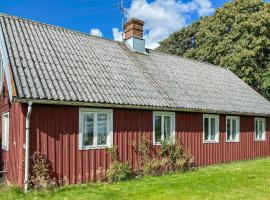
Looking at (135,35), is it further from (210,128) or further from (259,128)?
(259,128)

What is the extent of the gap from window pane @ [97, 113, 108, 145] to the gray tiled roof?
2.33 ft

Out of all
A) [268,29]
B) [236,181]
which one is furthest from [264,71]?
[236,181]

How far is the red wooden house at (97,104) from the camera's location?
10242mm

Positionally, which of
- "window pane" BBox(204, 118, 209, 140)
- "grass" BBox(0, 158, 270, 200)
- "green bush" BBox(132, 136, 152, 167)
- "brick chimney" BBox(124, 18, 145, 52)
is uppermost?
"brick chimney" BBox(124, 18, 145, 52)

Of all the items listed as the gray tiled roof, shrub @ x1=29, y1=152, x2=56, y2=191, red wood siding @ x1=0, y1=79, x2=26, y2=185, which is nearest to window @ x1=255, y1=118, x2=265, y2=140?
the gray tiled roof

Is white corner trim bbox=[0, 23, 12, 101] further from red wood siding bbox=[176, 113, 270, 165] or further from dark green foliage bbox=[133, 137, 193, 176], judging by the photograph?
red wood siding bbox=[176, 113, 270, 165]

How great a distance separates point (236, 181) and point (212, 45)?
24.9 meters

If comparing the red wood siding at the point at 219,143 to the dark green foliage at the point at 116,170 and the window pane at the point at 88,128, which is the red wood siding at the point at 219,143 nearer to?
the dark green foliage at the point at 116,170

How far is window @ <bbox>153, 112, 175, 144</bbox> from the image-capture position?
13555 mm

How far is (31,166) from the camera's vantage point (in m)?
9.83

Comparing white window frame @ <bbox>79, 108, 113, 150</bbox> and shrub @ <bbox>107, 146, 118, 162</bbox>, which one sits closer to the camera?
white window frame @ <bbox>79, 108, 113, 150</bbox>

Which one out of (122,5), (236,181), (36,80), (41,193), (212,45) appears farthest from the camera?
(212,45)

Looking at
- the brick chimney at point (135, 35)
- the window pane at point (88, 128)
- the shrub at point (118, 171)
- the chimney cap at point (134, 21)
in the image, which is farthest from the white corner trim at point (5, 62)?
the chimney cap at point (134, 21)

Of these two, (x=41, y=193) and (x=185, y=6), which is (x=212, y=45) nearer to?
(x=185, y=6)
